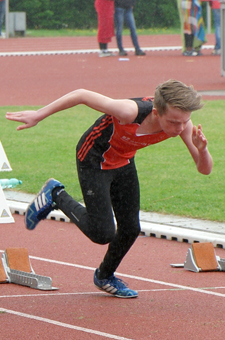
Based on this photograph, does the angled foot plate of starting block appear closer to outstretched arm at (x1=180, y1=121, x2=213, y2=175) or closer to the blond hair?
outstretched arm at (x1=180, y1=121, x2=213, y2=175)

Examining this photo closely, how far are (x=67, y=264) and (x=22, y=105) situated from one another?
7861 millimetres

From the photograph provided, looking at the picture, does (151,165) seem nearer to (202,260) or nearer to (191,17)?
(202,260)

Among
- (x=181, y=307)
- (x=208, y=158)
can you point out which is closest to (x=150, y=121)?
(x=208, y=158)

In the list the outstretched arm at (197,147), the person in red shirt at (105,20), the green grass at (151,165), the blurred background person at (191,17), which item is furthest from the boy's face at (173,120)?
the person in red shirt at (105,20)

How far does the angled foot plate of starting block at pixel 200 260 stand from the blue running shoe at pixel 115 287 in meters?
0.75

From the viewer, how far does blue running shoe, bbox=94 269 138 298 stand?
495 centimetres

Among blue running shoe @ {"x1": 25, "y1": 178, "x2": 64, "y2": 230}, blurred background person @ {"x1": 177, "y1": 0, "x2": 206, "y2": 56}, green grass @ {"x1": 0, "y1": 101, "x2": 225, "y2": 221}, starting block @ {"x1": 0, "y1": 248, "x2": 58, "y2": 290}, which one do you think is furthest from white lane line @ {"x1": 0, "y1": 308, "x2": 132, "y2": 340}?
blurred background person @ {"x1": 177, "y1": 0, "x2": 206, "y2": 56}

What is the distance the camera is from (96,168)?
15.3ft

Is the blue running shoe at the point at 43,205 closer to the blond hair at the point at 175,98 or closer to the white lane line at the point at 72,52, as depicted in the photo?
the blond hair at the point at 175,98

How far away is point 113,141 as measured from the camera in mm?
4574

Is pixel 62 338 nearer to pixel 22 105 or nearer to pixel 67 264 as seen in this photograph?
pixel 67 264

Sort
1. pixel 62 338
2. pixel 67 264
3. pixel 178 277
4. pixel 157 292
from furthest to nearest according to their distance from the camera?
1. pixel 67 264
2. pixel 178 277
3. pixel 157 292
4. pixel 62 338

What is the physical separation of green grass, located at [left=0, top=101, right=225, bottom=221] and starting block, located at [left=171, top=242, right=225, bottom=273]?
4.36 feet

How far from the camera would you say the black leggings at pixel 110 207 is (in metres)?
4.66
